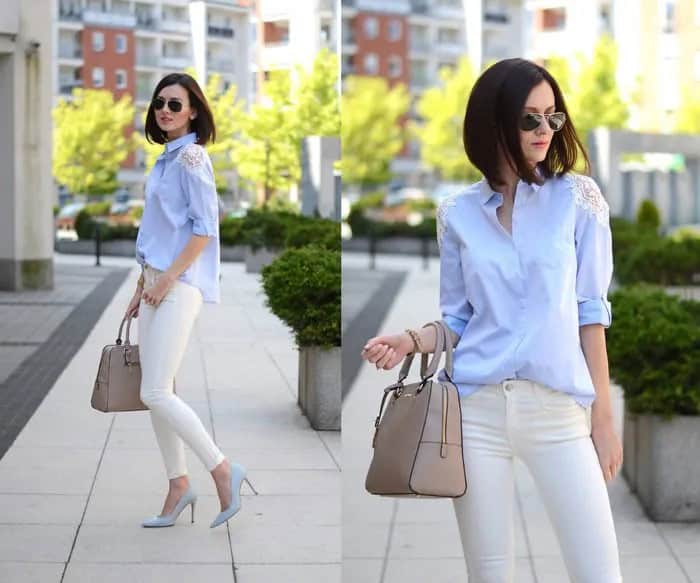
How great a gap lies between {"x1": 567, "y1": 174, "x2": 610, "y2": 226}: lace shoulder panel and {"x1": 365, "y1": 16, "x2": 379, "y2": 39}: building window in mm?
8683

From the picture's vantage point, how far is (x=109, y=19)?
376 cm

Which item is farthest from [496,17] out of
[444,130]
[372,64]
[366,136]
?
[444,130]

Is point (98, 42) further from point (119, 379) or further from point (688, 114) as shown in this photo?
point (688, 114)

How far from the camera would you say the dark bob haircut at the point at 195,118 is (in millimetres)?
3648

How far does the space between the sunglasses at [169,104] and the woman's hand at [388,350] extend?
129 centimetres

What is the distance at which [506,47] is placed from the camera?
27.7 ft

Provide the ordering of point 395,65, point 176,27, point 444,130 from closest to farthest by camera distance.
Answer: point 176,27 < point 395,65 < point 444,130

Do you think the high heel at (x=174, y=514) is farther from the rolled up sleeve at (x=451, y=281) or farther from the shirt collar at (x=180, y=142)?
the rolled up sleeve at (x=451, y=281)

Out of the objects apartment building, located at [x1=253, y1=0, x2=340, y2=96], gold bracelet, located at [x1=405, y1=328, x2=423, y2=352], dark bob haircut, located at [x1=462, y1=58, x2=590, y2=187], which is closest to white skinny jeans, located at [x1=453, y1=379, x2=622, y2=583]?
gold bracelet, located at [x1=405, y1=328, x2=423, y2=352]

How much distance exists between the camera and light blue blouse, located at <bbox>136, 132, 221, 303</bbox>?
11.8 ft

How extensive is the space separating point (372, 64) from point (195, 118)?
746 centimetres

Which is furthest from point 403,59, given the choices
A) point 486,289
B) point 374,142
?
point 486,289

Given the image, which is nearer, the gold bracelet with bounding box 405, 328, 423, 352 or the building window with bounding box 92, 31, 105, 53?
the gold bracelet with bounding box 405, 328, 423, 352

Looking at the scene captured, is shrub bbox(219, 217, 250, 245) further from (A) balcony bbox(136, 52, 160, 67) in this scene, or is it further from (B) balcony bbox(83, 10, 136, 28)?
(B) balcony bbox(83, 10, 136, 28)
